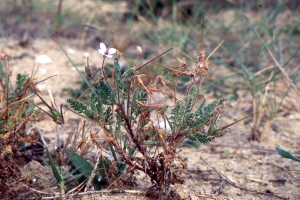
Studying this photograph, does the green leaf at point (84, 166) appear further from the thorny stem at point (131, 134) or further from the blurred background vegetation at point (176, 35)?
the blurred background vegetation at point (176, 35)

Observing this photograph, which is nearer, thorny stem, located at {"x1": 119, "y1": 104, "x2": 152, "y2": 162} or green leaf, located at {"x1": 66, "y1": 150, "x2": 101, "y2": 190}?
thorny stem, located at {"x1": 119, "y1": 104, "x2": 152, "y2": 162}

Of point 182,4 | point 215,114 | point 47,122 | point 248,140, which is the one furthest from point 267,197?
point 182,4

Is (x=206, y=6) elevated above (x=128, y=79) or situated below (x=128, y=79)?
above

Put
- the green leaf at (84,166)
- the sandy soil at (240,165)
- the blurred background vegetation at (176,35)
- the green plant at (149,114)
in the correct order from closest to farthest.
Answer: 1. the green plant at (149,114)
2. the green leaf at (84,166)
3. the sandy soil at (240,165)
4. the blurred background vegetation at (176,35)

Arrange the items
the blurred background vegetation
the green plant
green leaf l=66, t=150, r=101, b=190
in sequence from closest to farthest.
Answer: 1. the green plant
2. green leaf l=66, t=150, r=101, b=190
3. the blurred background vegetation

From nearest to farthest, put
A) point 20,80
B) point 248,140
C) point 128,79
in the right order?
1. point 128,79
2. point 20,80
3. point 248,140

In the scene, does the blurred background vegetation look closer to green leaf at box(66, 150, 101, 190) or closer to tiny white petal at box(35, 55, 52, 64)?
tiny white petal at box(35, 55, 52, 64)

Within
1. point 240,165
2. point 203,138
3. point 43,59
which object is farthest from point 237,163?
point 43,59

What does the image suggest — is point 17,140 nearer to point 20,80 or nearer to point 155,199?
point 20,80

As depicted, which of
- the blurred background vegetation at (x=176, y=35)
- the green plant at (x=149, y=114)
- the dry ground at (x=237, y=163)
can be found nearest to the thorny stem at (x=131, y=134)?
the green plant at (x=149, y=114)

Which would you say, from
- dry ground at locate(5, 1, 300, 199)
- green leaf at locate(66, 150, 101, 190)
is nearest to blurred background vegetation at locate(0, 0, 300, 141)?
dry ground at locate(5, 1, 300, 199)

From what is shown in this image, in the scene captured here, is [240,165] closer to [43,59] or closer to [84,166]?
[84,166]
